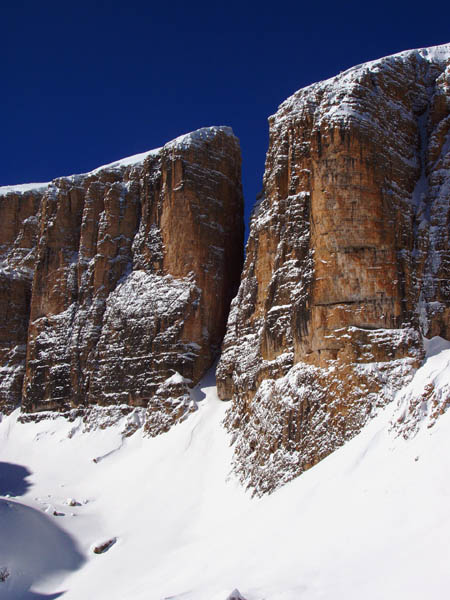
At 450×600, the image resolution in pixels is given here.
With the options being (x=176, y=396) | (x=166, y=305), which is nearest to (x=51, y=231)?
(x=166, y=305)

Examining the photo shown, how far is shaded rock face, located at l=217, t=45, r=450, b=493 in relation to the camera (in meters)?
30.8

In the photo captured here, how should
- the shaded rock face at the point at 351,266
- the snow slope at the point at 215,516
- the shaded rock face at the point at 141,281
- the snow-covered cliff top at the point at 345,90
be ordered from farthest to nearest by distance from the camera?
the shaded rock face at the point at 141,281
the snow-covered cliff top at the point at 345,90
the shaded rock face at the point at 351,266
the snow slope at the point at 215,516

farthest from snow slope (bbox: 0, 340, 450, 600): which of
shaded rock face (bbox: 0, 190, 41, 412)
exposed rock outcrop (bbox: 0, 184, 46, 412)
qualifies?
exposed rock outcrop (bbox: 0, 184, 46, 412)

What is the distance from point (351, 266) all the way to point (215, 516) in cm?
1363

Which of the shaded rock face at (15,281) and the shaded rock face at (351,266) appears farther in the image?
the shaded rock face at (15,281)

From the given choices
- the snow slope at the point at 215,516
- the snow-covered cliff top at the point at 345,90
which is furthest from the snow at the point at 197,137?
the snow slope at the point at 215,516

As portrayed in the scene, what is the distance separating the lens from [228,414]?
42.3 meters

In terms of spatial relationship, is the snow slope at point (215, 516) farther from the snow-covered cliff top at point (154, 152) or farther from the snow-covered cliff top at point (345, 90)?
the snow-covered cliff top at point (154, 152)

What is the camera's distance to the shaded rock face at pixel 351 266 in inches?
1213

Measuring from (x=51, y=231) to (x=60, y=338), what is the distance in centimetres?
1002

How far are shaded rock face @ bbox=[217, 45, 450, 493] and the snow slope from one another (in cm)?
186

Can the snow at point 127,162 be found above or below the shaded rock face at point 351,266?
above

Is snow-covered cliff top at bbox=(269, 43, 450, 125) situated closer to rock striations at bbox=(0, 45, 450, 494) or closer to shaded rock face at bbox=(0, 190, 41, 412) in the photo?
rock striations at bbox=(0, 45, 450, 494)

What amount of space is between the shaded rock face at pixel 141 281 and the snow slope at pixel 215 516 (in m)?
2.76
